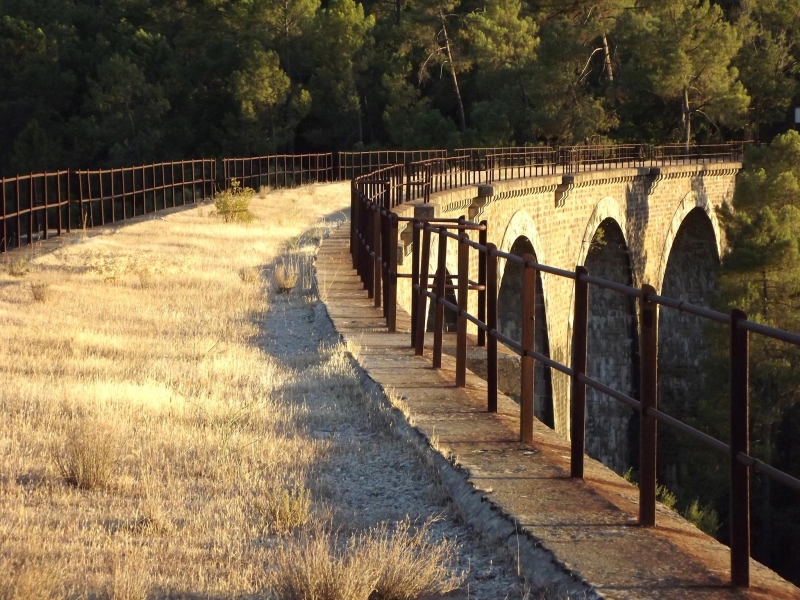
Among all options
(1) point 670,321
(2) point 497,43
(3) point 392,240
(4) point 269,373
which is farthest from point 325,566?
(2) point 497,43

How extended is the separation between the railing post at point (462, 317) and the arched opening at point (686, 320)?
29.8m

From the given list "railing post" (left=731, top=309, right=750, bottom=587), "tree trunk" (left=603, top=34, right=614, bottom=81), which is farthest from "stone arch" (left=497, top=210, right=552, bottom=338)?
"tree trunk" (left=603, top=34, right=614, bottom=81)

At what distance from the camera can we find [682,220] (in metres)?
39.1

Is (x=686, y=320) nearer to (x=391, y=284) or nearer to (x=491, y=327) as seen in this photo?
(x=391, y=284)

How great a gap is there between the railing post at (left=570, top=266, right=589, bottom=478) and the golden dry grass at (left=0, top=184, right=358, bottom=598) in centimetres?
117

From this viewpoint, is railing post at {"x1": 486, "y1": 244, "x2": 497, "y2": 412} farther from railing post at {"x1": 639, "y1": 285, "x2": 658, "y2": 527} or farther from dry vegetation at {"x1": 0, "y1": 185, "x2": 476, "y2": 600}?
railing post at {"x1": 639, "y1": 285, "x2": 658, "y2": 527}

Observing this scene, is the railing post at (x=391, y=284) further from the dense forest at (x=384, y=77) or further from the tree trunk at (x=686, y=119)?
the tree trunk at (x=686, y=119)

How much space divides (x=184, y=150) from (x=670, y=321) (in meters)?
25.8

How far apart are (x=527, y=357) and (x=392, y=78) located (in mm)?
49266

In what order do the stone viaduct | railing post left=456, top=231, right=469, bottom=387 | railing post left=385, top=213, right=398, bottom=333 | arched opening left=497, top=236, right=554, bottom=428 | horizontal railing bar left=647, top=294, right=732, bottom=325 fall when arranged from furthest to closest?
1. arched opening left=497, top=236, right=554, bottom=428
2. the stone viaduct
3. railing post left=385, top=213, right=398, bottom=333
4. railing post left=456, top=231, right=469, bottom=387
5. horizontal railing bar left=647, top=294, right=732, bottom=325

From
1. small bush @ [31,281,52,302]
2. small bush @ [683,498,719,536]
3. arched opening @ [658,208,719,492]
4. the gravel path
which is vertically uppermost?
small bush @ [31,281,52,302]

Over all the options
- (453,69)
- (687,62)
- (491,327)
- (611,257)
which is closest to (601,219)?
(611,257)

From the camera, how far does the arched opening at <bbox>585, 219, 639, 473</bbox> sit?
32.9m

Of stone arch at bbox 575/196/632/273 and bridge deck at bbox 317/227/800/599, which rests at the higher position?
bridge deck at bbox 317/227/800/599
